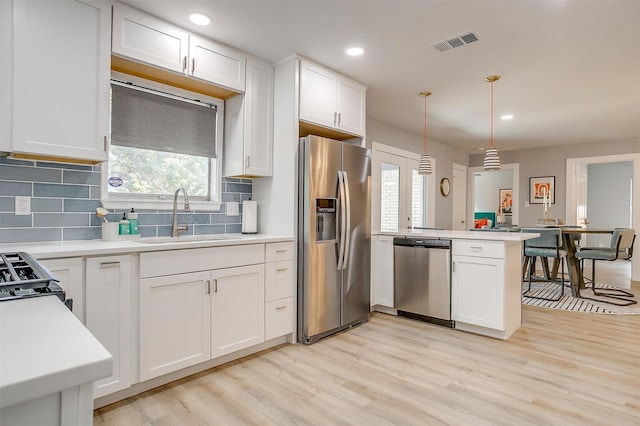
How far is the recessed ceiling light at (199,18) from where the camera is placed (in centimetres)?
244

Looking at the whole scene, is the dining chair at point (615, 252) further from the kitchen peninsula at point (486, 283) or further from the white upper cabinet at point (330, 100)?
the white upper cabinet at point (330, 100)

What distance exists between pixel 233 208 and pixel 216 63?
1214 millimetres

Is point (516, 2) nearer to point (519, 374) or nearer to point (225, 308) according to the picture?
point (519, 374)

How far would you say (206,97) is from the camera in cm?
315

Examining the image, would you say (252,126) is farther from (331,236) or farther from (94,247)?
(94,247)

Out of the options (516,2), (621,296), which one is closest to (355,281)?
(516,2)

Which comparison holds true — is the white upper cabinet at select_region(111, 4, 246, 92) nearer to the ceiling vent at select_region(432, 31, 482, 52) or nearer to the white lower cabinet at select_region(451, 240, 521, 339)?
the ceiling vent at select_region(432, 31, 482, 52)

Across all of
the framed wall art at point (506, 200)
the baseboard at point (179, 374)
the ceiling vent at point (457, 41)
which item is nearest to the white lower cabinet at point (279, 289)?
the baseboard at point (179, 374)

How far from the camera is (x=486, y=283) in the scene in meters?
3.22

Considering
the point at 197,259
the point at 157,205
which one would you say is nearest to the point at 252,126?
the point at 157,205

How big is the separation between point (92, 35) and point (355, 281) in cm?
271

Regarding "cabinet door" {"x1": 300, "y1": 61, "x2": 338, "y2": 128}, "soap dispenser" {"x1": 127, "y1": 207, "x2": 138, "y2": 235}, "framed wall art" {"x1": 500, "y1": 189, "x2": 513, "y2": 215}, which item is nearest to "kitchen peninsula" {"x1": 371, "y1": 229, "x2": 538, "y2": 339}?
"cabinet door" {"x1": 300, "y1": 61, "x2": 338, "y2": 128}

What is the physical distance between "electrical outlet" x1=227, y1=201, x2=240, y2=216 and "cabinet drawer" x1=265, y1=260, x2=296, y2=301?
70 centimetres

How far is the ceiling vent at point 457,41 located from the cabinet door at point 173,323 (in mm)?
2458
